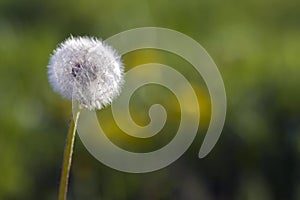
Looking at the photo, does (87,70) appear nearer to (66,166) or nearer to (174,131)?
(66,166)

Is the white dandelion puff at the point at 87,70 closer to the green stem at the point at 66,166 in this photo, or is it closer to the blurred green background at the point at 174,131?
the green stem at the point at 66,166

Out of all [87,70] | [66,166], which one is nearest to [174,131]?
[87,70]

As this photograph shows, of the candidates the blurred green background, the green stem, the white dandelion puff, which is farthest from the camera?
the blurred green background

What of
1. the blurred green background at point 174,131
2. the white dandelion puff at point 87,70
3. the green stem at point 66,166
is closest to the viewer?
the green stem at point 66,166

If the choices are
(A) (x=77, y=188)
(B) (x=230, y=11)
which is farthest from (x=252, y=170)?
(B) (x=230, y=11)

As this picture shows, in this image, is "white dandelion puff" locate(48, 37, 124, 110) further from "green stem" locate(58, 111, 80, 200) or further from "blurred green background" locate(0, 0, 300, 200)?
"blurred green background" locate(0, 0, 300, 200)

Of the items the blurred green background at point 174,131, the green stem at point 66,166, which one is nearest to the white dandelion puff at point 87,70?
the green stem at point 66,166

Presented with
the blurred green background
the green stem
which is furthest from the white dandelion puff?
the blurred green background
